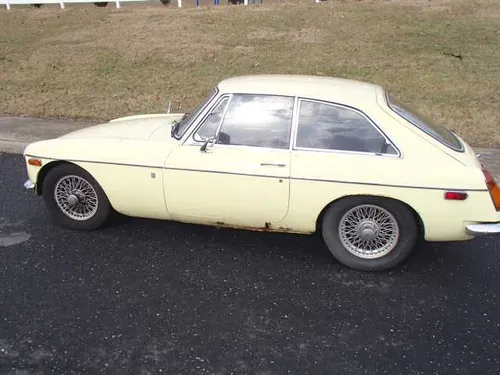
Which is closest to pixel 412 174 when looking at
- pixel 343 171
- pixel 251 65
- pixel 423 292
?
pixel 343 171

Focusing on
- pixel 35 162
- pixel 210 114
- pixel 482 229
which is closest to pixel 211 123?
pixel 210 114

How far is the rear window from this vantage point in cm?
412

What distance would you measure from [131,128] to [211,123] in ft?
3.07

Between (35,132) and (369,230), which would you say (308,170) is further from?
(35,132)

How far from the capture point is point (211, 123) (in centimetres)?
428

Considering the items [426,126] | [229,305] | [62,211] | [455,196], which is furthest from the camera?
[62,211]

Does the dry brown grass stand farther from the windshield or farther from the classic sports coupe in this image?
the windshield

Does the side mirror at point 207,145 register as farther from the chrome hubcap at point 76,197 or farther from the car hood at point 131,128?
the chrome hubcap at point 76,197

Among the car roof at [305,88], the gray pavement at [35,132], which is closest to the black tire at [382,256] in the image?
the car roof at [305,88]

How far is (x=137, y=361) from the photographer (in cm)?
313

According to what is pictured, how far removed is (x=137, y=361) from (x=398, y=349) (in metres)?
1.59

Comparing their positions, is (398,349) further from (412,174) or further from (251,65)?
(251,65)

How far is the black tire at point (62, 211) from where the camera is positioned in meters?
4.54

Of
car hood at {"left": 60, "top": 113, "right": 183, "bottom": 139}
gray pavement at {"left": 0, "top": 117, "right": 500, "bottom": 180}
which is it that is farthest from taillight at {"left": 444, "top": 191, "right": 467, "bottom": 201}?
gray pavement at {"left": 0, "top": 117, "right": 500, "bottom": 180}
